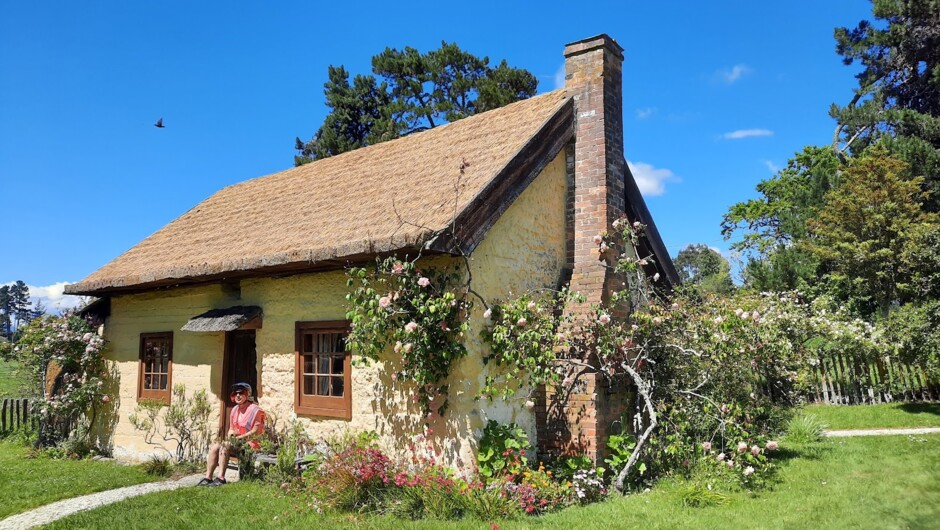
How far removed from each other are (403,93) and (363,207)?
69.0 feet

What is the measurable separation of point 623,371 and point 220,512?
5033 millimetres

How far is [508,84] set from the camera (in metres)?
26.1

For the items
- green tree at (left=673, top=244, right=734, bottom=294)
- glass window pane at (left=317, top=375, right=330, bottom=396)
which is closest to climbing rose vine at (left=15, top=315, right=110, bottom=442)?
glass window pane at (left=317, top=375, right=330, bottom=396)

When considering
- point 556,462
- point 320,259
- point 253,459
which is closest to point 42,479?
point 253,459

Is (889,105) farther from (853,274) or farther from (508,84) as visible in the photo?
(508,84)

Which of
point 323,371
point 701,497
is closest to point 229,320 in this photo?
point 323,371

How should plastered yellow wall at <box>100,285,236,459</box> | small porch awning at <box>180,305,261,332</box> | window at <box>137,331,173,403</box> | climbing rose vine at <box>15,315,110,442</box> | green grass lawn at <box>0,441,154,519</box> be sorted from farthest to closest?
climbing rose vine at <box>15,315,110,442</box>, window at <box>137,331,173,403</box>, plastered yellow wall at <box>100,285,236,459</box>, small porch awning at <box>180,305,261,332</box>, green grass lawn at <box>0,441,154,519</box>

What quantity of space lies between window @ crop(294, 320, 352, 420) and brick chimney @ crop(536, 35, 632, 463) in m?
2.61

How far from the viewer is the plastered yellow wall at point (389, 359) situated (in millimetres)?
7199

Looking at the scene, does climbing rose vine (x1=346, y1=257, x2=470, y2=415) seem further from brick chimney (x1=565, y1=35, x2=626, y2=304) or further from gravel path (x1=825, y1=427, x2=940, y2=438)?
gravel path (x1=825, y1=427, x2=940, y2=438)

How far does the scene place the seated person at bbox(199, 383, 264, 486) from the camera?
8320 millimetres

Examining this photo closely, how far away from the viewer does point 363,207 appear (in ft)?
29.4

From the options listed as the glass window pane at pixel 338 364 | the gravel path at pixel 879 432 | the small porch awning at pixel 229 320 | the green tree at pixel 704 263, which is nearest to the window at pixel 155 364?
the small porch awning at pixel 229 320

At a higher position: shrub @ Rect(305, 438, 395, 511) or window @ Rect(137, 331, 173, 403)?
window @ Rect(137, 331, 173, 403)
